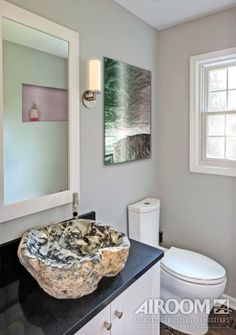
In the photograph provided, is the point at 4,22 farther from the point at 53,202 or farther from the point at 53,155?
the point at 53,202

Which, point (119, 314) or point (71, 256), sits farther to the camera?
point (71, 256)

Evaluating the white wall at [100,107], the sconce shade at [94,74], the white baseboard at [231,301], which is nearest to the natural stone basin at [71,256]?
the white wall at [100,107]

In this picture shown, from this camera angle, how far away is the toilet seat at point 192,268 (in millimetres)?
1694

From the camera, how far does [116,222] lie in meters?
1.99

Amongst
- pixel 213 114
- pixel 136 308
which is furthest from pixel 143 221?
pixel 213 114

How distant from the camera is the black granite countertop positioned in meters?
0.89

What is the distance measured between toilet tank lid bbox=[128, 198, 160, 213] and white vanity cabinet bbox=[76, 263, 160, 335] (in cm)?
66

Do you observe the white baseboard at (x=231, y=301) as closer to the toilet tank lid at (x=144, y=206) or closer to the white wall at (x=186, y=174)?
the white wall at (x=186, y=174)

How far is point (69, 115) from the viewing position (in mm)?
1559

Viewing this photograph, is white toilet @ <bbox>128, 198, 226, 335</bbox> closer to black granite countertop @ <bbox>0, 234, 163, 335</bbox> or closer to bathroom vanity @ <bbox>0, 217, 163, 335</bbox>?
bathroom vanity @ <bbox>0, 217, 163, 335</bbox>

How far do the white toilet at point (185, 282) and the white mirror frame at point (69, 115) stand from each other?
708 millimetres

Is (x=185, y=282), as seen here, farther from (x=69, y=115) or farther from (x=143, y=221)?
(x=69, y=115)

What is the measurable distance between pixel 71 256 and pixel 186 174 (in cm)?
138

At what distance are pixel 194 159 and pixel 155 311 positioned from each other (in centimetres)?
128
